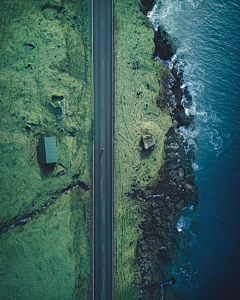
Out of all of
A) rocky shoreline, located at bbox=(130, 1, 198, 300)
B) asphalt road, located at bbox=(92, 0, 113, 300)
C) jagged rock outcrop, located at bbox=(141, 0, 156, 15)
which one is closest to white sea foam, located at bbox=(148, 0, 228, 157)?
rocky shoreline, located at bbox=(130, 1, 198, 300)

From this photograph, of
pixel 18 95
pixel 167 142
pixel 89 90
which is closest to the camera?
pixel 18 95

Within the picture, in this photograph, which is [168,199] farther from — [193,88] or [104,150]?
[193,88]

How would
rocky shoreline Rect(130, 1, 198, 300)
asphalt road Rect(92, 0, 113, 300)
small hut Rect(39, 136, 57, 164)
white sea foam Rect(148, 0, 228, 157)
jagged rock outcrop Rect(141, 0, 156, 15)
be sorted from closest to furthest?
small hut Rect(39, 136, 57, 164) < asphalt road Rect(92, 0, 113, 300) < rocky shoreline Rect(130, 1, 198, 300) < jagged rock outcrop Rect(141, 0, 156, 15) < white sea foam Rect(148, 0, 228, 157)

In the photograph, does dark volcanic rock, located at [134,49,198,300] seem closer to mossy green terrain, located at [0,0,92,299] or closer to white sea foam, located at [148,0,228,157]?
white sea foam, located at [148,0,228,157]

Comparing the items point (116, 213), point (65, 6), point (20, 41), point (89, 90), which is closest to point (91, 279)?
point (116, 213)

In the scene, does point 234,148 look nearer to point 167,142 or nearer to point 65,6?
point 167,142

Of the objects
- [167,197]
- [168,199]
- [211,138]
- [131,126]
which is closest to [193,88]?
[211,138]
